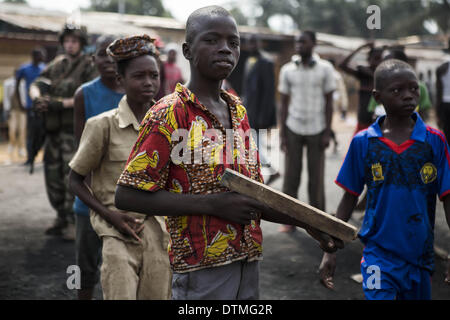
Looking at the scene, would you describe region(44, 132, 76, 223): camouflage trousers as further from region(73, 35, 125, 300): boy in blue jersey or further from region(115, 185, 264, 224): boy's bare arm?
region(115, 185, 264, 224): boy's bare arm

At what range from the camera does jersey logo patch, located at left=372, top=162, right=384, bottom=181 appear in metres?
2.82

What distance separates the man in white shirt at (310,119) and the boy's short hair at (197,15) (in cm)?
432

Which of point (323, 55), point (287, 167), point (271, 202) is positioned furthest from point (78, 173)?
point (323, 55)

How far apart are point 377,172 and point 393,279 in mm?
548

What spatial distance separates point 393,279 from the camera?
2729mm

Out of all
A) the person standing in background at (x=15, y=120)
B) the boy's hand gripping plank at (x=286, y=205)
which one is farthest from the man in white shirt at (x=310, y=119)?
the person standing in background at (x=15, y=120)

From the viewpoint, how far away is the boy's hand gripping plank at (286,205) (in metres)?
1.76

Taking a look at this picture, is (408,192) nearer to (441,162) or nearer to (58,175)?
(441,162)

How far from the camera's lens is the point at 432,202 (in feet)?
9.20

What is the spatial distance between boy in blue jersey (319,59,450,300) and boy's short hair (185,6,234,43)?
4.12ft

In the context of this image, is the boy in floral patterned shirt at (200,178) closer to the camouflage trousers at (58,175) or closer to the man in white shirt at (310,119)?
the camouflage trousers at (58,175)
